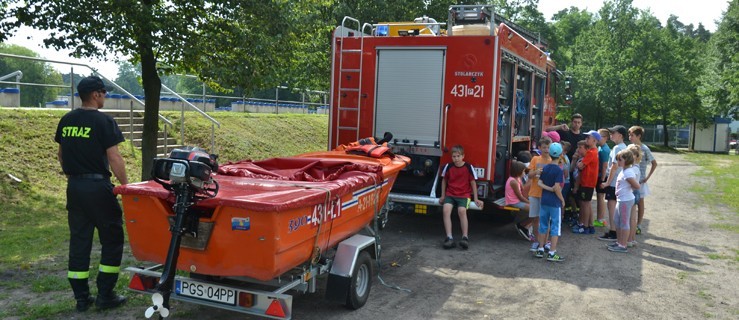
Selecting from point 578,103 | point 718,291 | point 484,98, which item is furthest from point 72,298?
point 578,103

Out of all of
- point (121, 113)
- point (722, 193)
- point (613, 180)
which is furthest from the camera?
point (722, 193)

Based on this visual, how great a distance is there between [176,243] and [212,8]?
656cm

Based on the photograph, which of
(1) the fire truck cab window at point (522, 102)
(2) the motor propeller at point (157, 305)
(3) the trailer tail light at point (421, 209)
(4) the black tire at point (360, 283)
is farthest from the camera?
(1) the fire truck cab window at point (522, 102)

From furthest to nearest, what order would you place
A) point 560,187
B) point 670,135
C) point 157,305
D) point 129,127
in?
point 670,135
point 129,127
point 560,187
point 157,305

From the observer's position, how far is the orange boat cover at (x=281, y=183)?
4332 millimetres

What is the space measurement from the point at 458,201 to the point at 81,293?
499 cm

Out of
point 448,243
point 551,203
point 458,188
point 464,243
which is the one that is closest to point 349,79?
point 458,188

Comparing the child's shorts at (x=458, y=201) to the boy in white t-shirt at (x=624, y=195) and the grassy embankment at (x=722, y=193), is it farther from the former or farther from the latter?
the grassy embankment at (x=722, y=193)

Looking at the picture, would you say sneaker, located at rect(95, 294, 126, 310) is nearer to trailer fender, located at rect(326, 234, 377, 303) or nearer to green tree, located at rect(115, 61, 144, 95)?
trailer fender, located at rect(326, 234, 377, 303)

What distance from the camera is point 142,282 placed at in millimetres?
4891

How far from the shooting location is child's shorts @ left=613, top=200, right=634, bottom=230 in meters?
8.38

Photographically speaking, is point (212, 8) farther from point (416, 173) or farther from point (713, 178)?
point (713, 178)

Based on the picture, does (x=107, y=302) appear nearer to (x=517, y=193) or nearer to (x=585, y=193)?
(x=517, y=193)

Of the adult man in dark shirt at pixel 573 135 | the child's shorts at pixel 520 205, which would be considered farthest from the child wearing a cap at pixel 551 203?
the adult man in dark shirt at pixel 573 135
